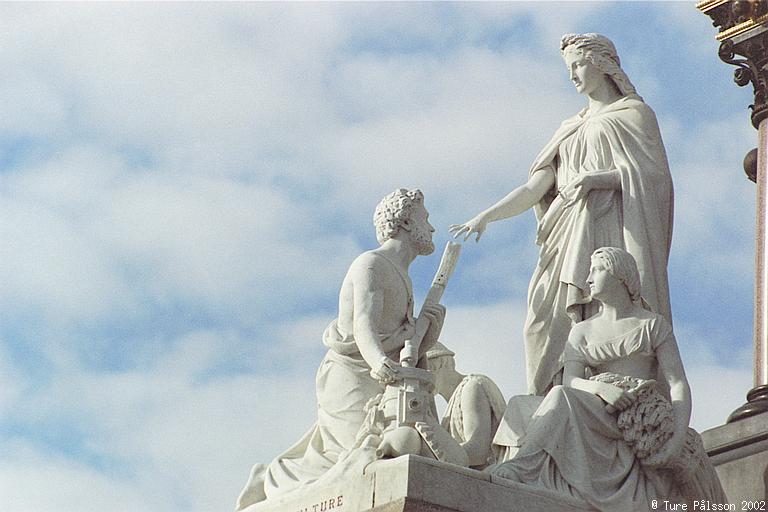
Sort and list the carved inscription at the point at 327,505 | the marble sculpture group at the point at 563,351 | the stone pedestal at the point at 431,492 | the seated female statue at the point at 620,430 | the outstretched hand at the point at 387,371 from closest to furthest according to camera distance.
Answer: the stone pedestal at the point at 431,492 < the carved inscription at the point at 327,505 < the seated female statue at the point at 620,430 < the marble sculpture group at the point at 563,351 < the outstretched hand at the point at 387,371

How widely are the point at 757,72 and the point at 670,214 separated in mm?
3511

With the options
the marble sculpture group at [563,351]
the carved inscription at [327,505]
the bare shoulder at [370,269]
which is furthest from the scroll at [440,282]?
the carved inscription at [327,505]

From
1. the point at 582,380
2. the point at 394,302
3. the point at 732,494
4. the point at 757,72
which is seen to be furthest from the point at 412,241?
the point at 757,72

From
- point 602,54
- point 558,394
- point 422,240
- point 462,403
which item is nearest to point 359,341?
point 462,403

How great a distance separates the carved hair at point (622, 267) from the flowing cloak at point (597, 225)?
0.58 meters

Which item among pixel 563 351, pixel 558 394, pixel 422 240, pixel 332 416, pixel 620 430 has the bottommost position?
pixel 620 430

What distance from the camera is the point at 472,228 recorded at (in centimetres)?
1675

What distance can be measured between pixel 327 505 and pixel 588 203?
3.96 m

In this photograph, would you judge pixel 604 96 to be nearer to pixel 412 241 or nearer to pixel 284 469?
pixel 412 241

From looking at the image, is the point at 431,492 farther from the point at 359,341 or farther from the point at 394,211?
the point at 394,211

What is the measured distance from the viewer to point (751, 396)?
724 inches

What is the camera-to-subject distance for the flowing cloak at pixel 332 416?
15336mm

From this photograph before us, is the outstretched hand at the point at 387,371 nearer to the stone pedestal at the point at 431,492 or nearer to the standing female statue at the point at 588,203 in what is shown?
the stone pedestal at the point at 431,492

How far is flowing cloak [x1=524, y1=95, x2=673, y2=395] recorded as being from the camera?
1639 cm
